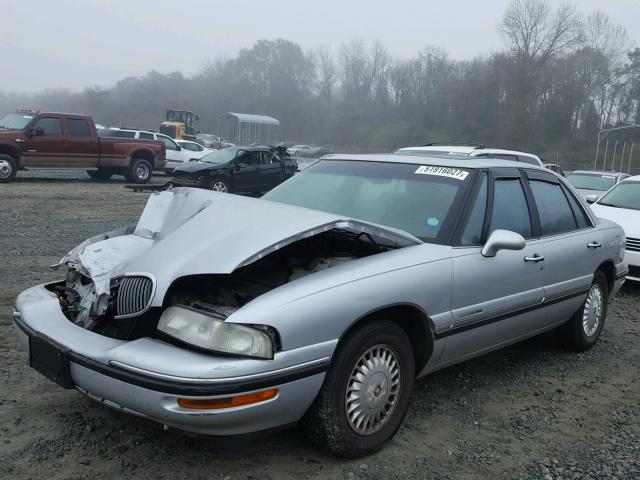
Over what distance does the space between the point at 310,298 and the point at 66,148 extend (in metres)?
15.7

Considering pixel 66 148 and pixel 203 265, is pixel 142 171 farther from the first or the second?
pixel 203 265

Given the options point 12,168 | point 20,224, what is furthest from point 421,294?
point 12,168

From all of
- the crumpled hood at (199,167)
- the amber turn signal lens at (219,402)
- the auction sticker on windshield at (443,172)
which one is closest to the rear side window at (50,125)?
the crumpled hood at (199,167)

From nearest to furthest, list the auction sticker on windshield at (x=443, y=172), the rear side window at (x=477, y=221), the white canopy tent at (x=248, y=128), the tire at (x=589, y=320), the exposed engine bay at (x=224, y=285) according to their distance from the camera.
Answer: the exposed engine bay at (x=224, y=285), the rear side window at (x=477, y=221), the auction sticker on windshield at (x=443, y=172), the tire at (x=589, y=320), the white canopy tent at (x=248, y=128)

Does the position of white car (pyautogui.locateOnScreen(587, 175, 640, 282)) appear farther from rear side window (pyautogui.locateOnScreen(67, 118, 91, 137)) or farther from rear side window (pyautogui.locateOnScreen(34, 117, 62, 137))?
rear side window (pyautogui.locateOnScreen(34, 117, 62, 137))

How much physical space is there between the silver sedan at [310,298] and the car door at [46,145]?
44.1 ft

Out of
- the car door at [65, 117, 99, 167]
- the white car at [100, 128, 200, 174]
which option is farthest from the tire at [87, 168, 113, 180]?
the white car at [100, 128, 200, 174]

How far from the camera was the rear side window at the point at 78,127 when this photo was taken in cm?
1661

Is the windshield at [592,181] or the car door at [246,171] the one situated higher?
the windshield at [592,181]

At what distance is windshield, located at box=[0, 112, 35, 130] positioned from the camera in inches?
620

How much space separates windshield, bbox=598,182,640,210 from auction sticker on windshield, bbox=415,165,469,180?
536 centimetres

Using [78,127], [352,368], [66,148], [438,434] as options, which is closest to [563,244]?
[438,434]

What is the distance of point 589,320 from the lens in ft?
Answer: 16.3

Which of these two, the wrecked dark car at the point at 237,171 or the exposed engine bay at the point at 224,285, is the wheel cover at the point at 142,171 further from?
the exposed engine bay at the point at 224,285
